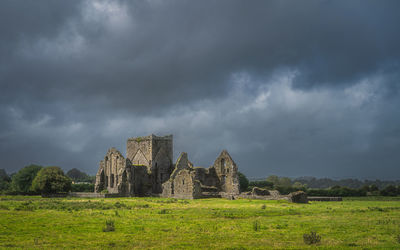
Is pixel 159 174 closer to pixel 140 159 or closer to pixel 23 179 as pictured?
pixel 140 159

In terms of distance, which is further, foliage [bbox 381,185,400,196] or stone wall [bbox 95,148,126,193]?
foliage [bbox 381,185,400,196]

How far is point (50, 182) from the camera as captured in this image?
198 feet

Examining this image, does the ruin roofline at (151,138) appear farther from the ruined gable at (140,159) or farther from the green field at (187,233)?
the green field at (187,233)

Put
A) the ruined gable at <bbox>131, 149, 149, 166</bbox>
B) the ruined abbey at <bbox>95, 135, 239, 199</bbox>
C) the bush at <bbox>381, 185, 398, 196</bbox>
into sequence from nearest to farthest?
1. the ruined abbey at <bbox>95, 135, 239, 199</bbox>
2. the bush at <bbox>381, 185, 398, 196</bbox>
3. the ruined gable at <bbox>131, 149, 149, 166</bbox>

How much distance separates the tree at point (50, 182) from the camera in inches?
2355

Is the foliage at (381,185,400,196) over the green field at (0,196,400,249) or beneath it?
beneath

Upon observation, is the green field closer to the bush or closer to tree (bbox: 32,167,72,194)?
tree (bbox: 32,167,72,194)

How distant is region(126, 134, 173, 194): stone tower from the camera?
239 ft

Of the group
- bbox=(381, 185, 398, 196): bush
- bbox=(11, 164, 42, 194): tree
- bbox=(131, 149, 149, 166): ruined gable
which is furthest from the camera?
bbox=(11, 164, 42, 194): tree

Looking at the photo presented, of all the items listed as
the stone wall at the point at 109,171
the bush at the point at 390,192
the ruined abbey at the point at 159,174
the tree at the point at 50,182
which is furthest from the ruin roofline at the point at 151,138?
the bush at the point at 390,192

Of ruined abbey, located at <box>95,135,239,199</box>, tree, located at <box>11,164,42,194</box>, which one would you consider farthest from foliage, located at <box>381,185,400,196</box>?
tree, located at <box>11,164,42,194</box>

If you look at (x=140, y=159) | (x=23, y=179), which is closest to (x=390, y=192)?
(x=140, y=159)

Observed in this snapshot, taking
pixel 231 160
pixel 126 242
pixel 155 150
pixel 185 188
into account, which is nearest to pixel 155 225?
pixel 126 242

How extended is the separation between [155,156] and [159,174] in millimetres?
3732
